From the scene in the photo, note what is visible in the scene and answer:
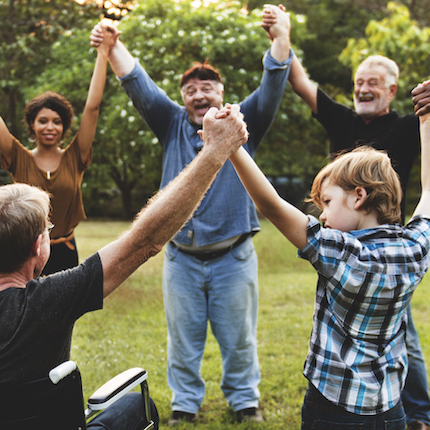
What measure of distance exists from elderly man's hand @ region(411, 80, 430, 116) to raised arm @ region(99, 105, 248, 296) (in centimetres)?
81

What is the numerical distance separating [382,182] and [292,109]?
1234 cm

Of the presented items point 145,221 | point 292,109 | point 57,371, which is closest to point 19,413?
point 57,371

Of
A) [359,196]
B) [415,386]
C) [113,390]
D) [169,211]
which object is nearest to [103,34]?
[169,211]

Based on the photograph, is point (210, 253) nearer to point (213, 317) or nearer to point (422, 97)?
point (213, 317)

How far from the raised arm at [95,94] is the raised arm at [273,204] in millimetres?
1701

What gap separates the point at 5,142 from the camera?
126 inches

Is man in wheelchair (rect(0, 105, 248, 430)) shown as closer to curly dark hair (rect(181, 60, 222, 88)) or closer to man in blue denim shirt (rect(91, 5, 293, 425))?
man in blue denim shirt (rect(91, 5, 293, 425))

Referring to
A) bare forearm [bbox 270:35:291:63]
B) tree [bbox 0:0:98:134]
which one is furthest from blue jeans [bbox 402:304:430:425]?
tree [bbox 0:0:98:134]

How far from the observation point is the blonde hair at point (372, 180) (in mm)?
1738

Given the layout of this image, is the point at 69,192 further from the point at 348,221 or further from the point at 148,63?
the point at 148,63

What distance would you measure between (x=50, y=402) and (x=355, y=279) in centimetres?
105

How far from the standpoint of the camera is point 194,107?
10.1 ft

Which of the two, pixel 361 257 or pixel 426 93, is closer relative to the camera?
pixel 361 257

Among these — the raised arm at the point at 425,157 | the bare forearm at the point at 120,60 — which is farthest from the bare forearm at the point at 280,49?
the raised arm at the point at 425,157
